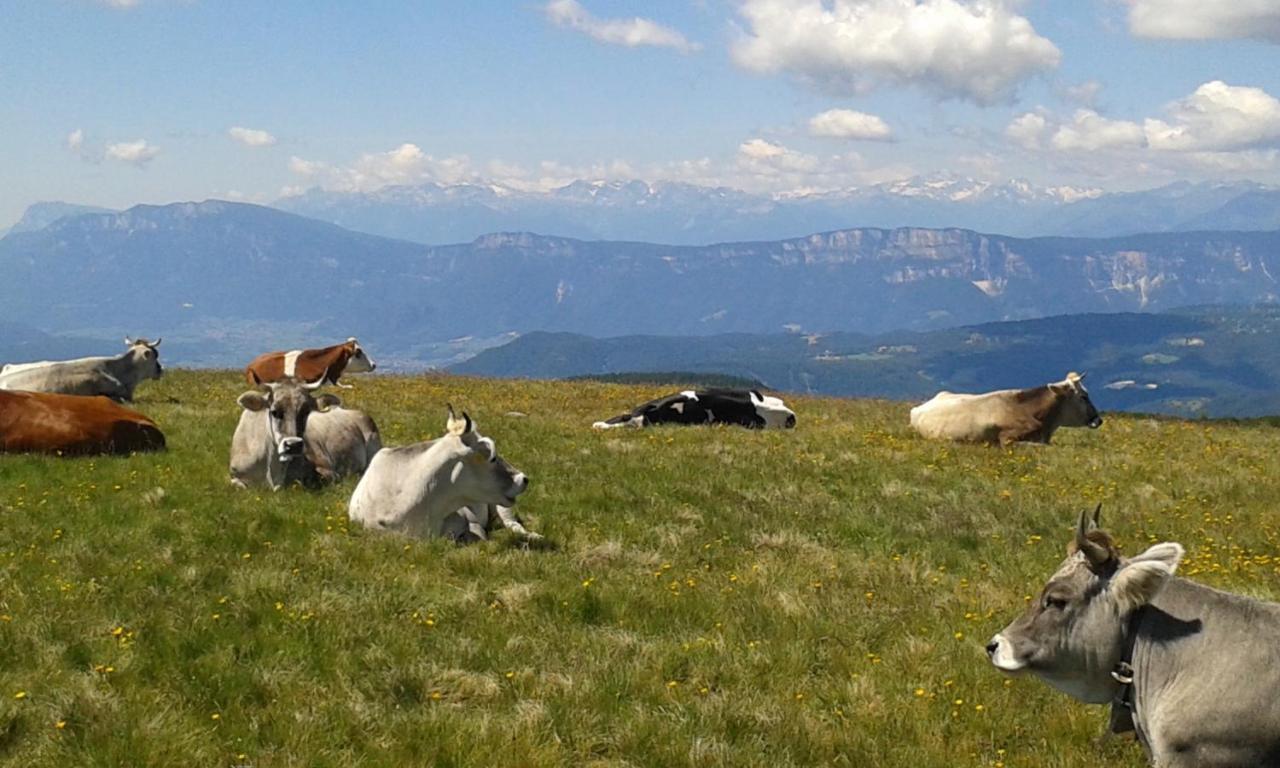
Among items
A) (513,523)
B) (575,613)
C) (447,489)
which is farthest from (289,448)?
(575,613)

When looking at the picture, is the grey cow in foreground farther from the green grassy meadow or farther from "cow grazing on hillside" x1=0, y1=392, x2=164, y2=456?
"cow grazing on hillside" x1=0, y1=392, x2=164, y2=456

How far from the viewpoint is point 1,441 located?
16.6 meters

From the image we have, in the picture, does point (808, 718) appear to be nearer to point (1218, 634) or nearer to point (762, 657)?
point (762, 657)

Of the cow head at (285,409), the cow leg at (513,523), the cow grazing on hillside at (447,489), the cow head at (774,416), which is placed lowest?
the cow head at (774,416)

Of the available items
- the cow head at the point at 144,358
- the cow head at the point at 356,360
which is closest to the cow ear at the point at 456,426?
the cow head at the point at 144,358

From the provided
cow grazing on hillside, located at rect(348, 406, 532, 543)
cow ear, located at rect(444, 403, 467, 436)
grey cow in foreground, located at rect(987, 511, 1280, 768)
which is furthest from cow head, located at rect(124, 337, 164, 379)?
grey cow in foreground, located at rect(987, 511, 1280, 768)

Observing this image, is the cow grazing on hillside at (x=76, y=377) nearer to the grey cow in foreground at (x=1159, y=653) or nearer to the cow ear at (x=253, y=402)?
the cow ear at (x=253, y=402)

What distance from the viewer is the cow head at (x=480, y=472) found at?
13180 mm

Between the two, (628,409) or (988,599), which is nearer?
(988,599)

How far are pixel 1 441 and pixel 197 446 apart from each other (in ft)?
10.1

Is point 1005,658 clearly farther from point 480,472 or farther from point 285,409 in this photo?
point 285,409

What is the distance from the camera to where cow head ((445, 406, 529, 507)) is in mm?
13180

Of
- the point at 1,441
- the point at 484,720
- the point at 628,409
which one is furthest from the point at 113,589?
the point at 628,409

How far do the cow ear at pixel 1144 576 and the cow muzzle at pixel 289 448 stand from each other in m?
11.3
